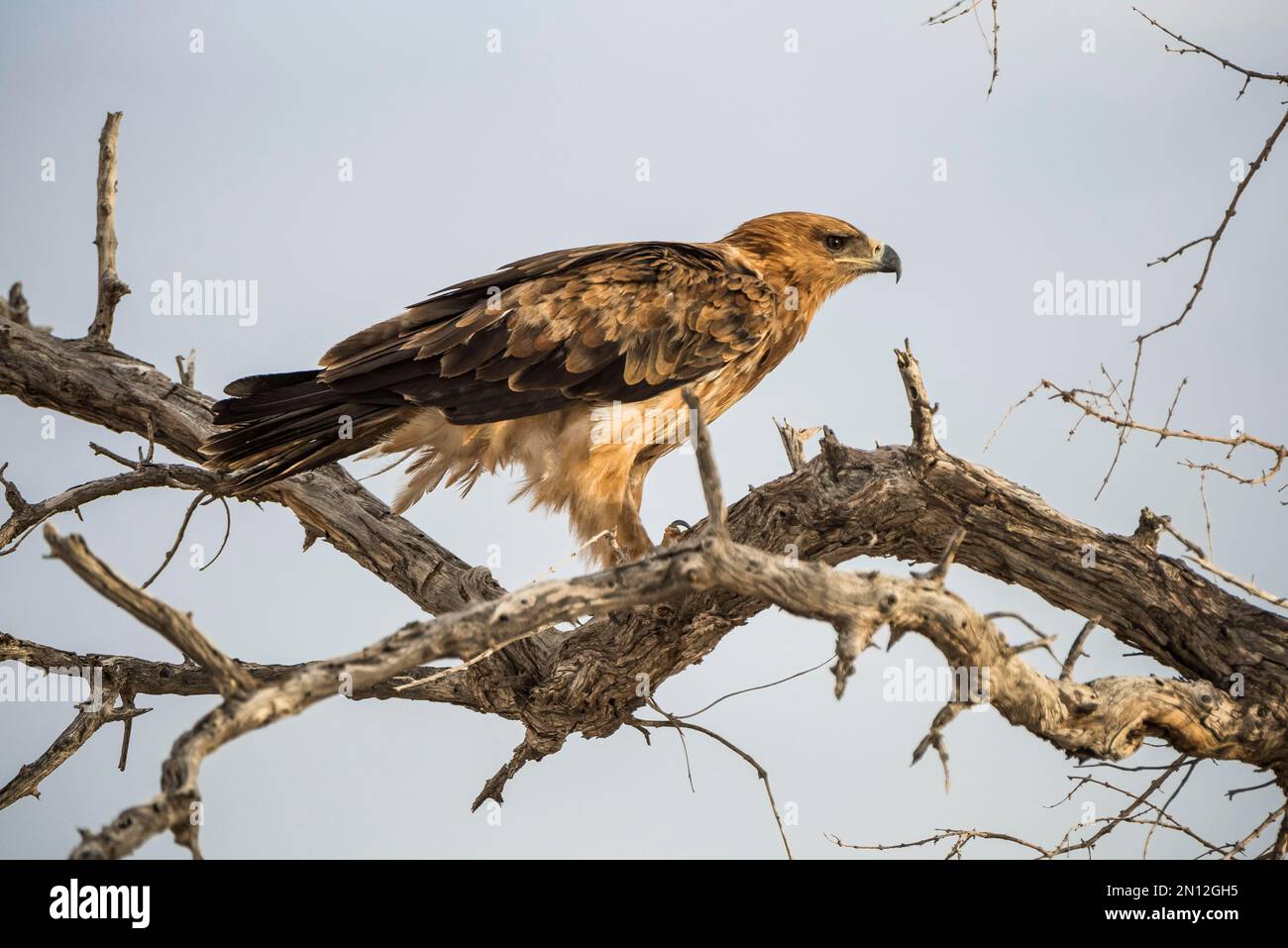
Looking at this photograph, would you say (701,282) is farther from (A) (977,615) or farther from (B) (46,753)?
(B) (46,753)

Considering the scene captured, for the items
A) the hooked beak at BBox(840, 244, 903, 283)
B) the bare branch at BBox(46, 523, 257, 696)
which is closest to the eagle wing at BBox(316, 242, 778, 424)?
the hooked beak at BBox(840, 244, 903, 283)

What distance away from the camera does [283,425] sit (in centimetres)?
490

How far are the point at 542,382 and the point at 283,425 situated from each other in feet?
3.50

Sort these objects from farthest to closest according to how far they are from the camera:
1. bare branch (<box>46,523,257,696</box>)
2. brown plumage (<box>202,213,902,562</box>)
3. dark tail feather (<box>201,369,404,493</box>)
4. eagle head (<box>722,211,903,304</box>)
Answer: eagle head (<box>722,211,903,304</box>)
brown plumage (<box>202,213,902,562</box>)
dark tail feather (<box>201,369,404,493</box>)
bare branch (<box>46,523,257,696</box>)

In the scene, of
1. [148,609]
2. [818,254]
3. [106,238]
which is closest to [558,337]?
[818,254]

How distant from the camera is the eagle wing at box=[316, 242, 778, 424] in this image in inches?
201

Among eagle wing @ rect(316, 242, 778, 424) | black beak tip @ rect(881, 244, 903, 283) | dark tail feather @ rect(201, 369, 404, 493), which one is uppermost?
black beak tip @ rect(881, 244, 903, 283)

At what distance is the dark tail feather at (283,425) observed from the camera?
4.89m

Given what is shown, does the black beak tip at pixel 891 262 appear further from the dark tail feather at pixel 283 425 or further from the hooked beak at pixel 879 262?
the dark tail feather at pixel 283 425

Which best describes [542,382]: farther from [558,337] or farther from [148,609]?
[148,609]

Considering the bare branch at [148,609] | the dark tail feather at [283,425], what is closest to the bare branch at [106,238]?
the dark tail feather at [283,425]

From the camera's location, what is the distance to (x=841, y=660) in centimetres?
308

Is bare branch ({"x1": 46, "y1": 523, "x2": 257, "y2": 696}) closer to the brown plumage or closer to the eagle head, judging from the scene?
the brown plumage
